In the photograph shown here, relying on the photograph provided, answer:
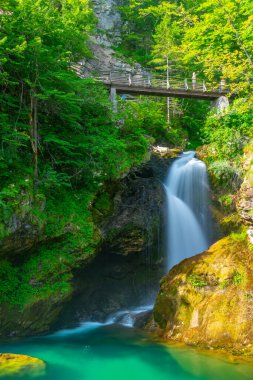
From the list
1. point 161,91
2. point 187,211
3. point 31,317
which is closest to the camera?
point 31,317

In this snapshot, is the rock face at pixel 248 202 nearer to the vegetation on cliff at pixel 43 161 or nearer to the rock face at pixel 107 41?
the vegetation on cliff at pixel 43 161

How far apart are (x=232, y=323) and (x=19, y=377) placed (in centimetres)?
452

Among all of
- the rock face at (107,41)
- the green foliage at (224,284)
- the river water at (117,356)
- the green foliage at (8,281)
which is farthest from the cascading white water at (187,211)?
the rock face at (107,41)

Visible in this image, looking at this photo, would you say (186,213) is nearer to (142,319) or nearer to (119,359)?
(142,319)

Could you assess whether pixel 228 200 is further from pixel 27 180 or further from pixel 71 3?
pixel 71 3

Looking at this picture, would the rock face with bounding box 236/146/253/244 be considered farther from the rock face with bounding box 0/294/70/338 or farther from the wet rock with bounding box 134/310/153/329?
the rock face with bounding box 0/294/70/338

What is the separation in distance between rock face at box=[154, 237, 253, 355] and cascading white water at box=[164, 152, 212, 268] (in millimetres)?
3498

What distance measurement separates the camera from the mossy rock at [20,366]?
239 inches

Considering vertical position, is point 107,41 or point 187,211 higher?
point 107,41

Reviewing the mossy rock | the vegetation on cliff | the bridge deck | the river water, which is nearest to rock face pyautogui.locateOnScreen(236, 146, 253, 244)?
the river water

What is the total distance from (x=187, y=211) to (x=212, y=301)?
602 centimetres

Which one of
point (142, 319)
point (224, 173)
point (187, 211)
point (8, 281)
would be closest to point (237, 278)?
point (142, 319)

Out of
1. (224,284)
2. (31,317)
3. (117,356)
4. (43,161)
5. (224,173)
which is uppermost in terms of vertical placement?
(43,161)

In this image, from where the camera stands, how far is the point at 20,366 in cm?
628
